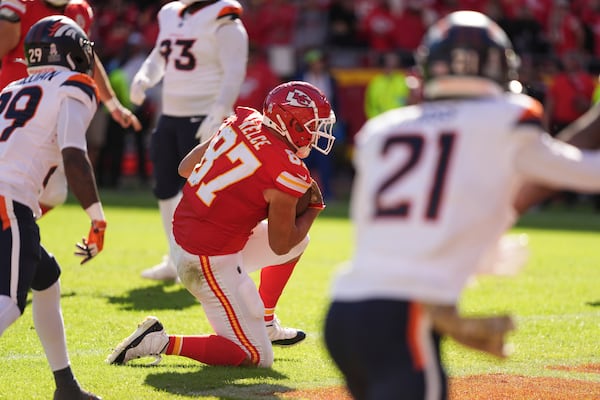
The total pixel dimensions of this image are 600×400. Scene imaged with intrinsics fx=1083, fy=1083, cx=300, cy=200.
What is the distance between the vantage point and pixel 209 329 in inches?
Answer: 251

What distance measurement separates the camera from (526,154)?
308 cm

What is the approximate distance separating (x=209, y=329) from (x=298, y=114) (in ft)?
5.26

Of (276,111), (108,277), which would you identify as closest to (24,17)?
(108,277)

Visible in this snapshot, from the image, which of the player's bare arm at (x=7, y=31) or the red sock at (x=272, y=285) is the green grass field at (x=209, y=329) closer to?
the red sock at (x=272, y=285)

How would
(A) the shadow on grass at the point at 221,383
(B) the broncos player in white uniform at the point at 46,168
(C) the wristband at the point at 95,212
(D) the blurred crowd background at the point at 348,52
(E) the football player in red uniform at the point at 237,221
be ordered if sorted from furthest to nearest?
A: (D) the blurred crowd background at the point at 348,52
(E) the football player in red uniform at the point at 237,221
(A) the shadow on grass at the point at 221,383
(C) the wristband at the point at 95,212
(B) the broncos player in white uniform at the point at 46,168

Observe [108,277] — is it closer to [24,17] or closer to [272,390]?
[24,17]

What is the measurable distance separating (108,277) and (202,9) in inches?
84.3

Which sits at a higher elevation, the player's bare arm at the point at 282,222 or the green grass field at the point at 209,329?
the player's bare arm at the point at 282,222

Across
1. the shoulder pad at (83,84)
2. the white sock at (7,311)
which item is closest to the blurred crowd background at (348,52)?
the shoulder pad at (83,84)

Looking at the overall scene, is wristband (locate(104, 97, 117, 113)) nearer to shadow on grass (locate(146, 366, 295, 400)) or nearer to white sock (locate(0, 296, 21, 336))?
shadow on grass (locate(146, 366, 295, 400))

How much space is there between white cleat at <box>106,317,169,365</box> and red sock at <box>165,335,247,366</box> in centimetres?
5

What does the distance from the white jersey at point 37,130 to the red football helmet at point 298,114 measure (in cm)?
110

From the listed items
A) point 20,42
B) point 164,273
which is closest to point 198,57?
point 20,42

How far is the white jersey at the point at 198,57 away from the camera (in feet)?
26.1
